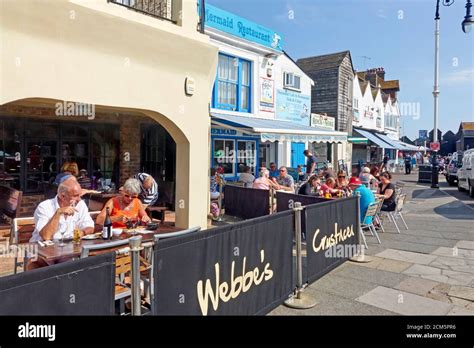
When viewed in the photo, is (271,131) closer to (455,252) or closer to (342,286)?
(455,252)

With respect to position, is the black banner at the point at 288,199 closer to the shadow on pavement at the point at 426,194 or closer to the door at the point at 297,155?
the door at the point at 297,155

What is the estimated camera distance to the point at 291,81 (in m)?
16.1

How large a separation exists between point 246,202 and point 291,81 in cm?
836

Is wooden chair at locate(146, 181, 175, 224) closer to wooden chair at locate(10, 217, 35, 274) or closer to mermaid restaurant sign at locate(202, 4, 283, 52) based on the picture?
wooden chair at locate(10, 217, 35, 274)

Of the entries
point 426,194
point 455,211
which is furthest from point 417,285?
point 426,194

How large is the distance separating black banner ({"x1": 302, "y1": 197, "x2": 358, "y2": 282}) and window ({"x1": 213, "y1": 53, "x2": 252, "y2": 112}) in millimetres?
7592

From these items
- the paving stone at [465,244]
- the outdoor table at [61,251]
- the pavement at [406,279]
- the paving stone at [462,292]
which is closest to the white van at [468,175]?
the pavement at [406,279]

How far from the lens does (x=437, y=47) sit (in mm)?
18766

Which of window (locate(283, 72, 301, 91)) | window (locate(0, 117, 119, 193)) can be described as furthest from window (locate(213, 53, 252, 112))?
window (locate(0, 117, 119, 193))
